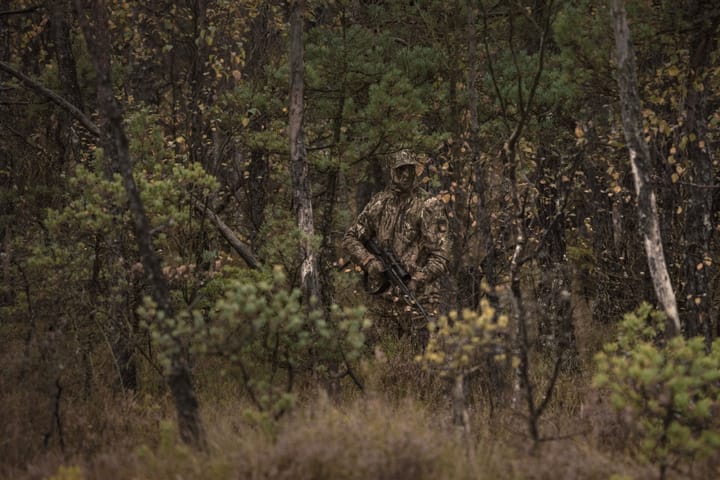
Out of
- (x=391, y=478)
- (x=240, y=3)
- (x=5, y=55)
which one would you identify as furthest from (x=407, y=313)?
(x=5, y=55)

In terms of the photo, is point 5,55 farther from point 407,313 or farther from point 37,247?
point 407,313

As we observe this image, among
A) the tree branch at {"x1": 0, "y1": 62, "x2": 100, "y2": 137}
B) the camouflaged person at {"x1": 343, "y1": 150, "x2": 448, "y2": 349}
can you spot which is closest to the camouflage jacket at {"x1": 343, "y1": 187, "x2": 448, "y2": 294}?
the camouflaged person at {"x1": 343, "y1": 150, "x2": 448, "y2": 349}

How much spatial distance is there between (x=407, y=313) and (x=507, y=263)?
1413 mm

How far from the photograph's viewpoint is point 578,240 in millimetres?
10672

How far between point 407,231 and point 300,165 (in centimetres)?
186

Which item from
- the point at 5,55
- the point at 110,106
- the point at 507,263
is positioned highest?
the point at 5,55

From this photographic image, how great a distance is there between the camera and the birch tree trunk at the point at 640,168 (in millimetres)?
4895

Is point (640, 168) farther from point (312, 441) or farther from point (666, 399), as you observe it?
point (312, 441)

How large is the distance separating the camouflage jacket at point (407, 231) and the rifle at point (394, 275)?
0.41ft

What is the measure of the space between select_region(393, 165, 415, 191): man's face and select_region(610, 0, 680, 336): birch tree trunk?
9.23ft

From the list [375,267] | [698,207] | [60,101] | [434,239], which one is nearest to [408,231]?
[434,239]

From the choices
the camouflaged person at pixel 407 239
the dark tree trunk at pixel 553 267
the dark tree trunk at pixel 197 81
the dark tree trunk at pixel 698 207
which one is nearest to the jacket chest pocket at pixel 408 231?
the camouflaged person at pixel 407 239

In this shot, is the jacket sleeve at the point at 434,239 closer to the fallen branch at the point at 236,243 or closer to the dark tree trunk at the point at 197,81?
the fallen branch at the point at 236,243

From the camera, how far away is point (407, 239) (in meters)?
7.54
